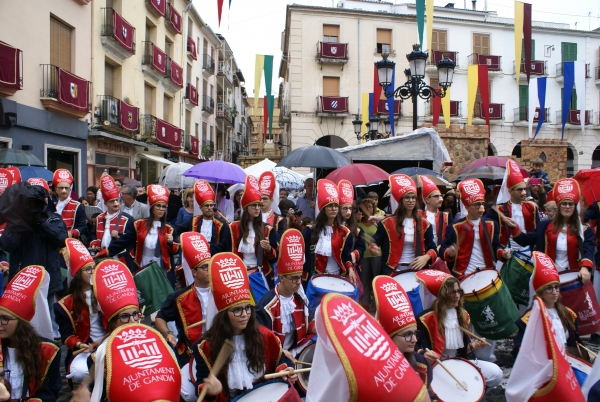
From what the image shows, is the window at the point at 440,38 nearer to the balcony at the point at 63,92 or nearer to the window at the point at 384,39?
the window at the point at 384,39

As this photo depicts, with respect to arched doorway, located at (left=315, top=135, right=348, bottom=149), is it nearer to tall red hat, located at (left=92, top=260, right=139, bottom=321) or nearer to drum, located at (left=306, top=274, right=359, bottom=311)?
drum, located at (left=306, top=274, right=359, bottom=311)

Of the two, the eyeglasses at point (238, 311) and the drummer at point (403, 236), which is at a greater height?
the drummer at point (403, 236)

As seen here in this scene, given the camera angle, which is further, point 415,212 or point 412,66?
point 412,66

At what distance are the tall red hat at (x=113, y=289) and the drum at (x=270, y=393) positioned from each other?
3.80 feet

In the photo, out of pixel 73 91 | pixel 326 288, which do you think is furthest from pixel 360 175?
pixel 73 91

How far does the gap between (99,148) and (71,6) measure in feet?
15.9

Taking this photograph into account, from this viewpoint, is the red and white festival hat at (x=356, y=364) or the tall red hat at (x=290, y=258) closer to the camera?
the red and white festival hat at (x=356, y=364)

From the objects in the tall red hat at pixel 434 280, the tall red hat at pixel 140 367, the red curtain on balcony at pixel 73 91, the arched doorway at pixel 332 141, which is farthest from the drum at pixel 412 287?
the arched doorway at pixel 332 141

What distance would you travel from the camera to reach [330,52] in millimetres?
28188

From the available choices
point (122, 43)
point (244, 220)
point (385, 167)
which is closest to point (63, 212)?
point (244, 220)

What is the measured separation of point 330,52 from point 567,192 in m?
23.7

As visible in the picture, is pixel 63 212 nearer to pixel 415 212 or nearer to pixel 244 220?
pixel 244 220

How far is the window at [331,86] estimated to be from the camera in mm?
28922

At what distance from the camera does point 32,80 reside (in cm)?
1441
